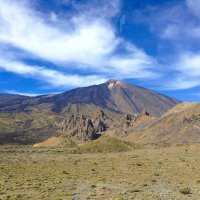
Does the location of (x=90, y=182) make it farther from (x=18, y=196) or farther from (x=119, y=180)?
(x=18, y=196)

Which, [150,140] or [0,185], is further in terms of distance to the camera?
[150,140]

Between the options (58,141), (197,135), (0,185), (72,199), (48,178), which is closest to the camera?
(72,199)

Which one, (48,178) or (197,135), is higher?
(197,135)

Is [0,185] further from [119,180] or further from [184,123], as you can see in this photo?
[184,123]

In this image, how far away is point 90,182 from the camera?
40562 millimetres

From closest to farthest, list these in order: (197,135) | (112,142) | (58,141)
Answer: (112,142) < (197,135) < (58,141)

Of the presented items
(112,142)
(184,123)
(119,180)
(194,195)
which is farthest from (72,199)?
(184,123)

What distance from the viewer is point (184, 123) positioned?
168m

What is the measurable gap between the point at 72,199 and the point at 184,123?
473ft

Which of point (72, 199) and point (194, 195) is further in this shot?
point (194, 195)

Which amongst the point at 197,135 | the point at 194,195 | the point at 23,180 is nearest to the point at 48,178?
the point at 23,180

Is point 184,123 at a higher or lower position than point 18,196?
higher

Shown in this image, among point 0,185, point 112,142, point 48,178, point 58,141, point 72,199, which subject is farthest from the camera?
point 58,141

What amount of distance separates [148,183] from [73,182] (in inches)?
317
